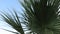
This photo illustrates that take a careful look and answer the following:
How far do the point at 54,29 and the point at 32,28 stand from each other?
42 cm

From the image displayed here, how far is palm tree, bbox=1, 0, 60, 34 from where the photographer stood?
389 cm

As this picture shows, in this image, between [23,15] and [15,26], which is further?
[23,15]

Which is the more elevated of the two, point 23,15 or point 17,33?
point 23,15

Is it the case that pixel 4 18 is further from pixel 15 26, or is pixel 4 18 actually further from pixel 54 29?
pixel 54 29

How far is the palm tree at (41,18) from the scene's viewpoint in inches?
153

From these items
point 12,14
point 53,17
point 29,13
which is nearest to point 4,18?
point 12,14

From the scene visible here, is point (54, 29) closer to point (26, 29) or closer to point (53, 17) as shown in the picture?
point (53, 17)

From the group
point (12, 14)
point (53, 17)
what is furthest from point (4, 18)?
point (53, 17)

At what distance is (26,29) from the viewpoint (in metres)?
4.11

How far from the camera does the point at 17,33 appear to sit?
3.99m

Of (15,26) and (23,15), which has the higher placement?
(23,15)

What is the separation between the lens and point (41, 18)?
3934mm

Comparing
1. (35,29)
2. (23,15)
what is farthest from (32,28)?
(23,15)

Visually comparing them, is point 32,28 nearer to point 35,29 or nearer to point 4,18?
point 35,29
